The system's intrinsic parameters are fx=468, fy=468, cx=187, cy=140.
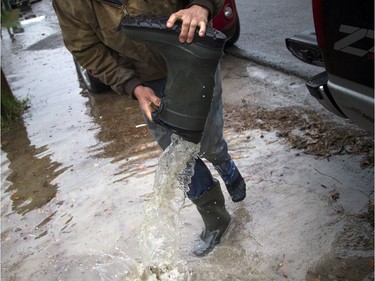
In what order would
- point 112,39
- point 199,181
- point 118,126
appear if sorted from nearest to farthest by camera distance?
point 112,39, point 199,181, point 118,126

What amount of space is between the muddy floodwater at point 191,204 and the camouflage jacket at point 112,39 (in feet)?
1.69

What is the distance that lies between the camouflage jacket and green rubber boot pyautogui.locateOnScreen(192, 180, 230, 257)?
0.84 meters

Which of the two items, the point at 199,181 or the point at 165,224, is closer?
the point at 199,181

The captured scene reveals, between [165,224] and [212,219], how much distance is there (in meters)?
0.31

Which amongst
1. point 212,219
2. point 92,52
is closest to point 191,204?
point 212,219

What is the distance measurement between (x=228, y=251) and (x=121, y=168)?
1673 mm

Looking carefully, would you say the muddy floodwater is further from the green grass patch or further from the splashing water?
the green grass patch

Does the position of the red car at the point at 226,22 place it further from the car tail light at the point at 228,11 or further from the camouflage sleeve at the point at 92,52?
the camouflage sleeve at the point at 92,52

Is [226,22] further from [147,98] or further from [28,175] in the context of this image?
[147,98]

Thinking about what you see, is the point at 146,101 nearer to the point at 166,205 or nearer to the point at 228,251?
the point at 166,205

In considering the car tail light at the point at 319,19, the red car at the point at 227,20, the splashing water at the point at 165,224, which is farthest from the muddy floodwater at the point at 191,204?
the car tail light at the point at 319,19

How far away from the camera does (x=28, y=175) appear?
4754mm

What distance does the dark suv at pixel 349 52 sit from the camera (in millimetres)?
2043

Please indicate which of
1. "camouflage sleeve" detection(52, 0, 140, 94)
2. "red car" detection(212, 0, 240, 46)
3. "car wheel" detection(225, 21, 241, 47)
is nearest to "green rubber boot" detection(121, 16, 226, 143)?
"camouflage sleeve" detection(52, 0, 140, 94)
